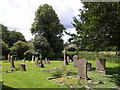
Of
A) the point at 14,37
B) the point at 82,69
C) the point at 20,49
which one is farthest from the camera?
the point at 14,37

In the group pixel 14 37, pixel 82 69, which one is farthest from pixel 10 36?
pixel 82 69

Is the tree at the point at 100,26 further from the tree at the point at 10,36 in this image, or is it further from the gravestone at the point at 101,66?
the tree at the point at 10,36

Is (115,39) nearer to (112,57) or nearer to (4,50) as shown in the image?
(112,57)

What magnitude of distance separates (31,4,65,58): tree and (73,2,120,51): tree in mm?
23360

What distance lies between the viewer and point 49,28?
3709cm

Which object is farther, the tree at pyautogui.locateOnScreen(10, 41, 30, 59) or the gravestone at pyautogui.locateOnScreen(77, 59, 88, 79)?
the tree at pyautogui.locateOnScreen(10, 41, 30, 59)

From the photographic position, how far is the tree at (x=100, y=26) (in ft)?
30.6

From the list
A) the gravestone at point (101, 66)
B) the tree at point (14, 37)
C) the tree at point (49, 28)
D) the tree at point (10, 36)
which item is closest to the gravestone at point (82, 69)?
the gravestone at point (101, 66)

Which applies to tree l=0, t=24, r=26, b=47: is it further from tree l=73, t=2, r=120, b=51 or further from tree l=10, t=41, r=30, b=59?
tree l=73, t=2, r=120, b=51

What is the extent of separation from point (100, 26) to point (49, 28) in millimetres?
27781

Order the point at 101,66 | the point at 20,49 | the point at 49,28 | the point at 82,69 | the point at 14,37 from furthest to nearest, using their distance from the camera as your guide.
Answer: the point at 14,37, the point at 49,28, the point at 20,49, the point at 101,66, the point at 82,69

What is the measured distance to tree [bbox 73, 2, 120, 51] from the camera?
9320 millimetres

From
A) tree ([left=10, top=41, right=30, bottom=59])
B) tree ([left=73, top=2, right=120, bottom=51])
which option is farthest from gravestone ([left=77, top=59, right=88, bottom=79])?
tree ([left=10, top=41, right=30, bottom=59])

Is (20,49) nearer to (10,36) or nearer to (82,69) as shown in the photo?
(10,36)
